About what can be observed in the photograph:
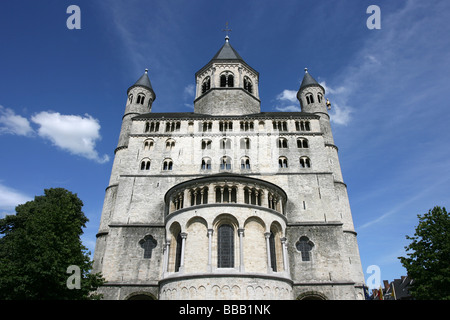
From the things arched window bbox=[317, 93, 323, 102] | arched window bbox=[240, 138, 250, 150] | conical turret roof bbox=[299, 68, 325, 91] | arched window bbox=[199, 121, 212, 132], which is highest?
conical turret roof bbox=[299, 68, 325, 91]

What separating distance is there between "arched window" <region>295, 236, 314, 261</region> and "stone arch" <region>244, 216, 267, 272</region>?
5.10 m

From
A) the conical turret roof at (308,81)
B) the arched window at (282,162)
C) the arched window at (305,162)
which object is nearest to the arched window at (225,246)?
the arched window at (282,162)

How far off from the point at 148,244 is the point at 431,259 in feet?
71.8

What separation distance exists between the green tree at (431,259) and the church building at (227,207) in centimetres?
711

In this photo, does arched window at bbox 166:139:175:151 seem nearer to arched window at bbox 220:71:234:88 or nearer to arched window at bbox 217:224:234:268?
arched window at bbox 220:71:234:88

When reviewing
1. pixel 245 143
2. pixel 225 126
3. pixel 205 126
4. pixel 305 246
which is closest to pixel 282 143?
pixel 245 143

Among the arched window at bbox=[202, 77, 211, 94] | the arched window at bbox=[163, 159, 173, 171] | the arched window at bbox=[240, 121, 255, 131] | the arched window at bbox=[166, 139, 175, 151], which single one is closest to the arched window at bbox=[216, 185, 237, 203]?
the arched window at bbox=[163, 159, 173, 171]

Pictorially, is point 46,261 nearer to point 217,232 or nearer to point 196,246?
point 196,246

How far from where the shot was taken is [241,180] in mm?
25156

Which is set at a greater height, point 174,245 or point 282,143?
point 282,143

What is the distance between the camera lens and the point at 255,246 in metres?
23.0

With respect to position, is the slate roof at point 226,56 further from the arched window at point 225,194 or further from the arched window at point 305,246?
the arched window at point 305,246

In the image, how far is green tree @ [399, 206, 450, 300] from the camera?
17625 mm
